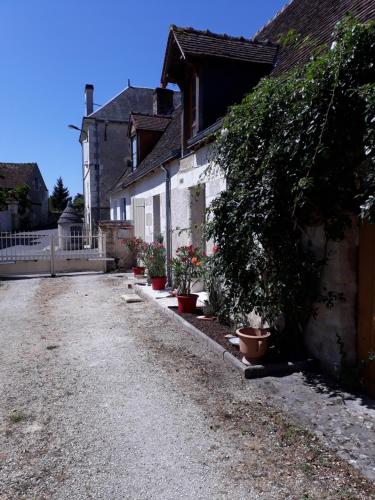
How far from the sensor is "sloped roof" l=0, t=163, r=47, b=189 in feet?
122

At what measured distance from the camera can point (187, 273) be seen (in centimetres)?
705

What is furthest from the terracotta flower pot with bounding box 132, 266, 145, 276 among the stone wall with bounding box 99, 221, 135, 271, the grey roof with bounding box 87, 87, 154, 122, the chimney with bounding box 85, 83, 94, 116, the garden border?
the chimney with bounding box 85, 83, 94, 116

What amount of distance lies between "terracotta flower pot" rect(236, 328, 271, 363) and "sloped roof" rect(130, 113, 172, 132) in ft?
37.2

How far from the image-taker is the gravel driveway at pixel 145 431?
2.38 metres

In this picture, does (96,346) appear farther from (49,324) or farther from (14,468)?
(14,468)

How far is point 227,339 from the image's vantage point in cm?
511

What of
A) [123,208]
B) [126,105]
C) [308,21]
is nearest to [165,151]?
[308,21]

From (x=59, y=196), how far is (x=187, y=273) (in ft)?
215

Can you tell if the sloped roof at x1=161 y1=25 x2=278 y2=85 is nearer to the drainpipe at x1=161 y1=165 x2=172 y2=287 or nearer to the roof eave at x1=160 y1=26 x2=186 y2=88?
the roof eave at x1=160 y1=26 x2=186 y2=88

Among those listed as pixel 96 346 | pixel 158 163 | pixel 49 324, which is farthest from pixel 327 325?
pixel 158 163

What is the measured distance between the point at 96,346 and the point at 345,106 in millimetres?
4133

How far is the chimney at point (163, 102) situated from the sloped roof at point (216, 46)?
9651 millimetres

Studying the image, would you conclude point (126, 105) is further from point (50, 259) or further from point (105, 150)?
point (50, 259)

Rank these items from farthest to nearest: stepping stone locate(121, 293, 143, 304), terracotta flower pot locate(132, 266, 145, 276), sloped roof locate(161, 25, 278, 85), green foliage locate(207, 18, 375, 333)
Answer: terracotta flower pot locate(132, 266, 145, 276) < stepping stone locate(121, 293, 143, 304) < sloped roof locate(161, 25, 278, 85) < green foliage locate(207, 18, 375, 333)
